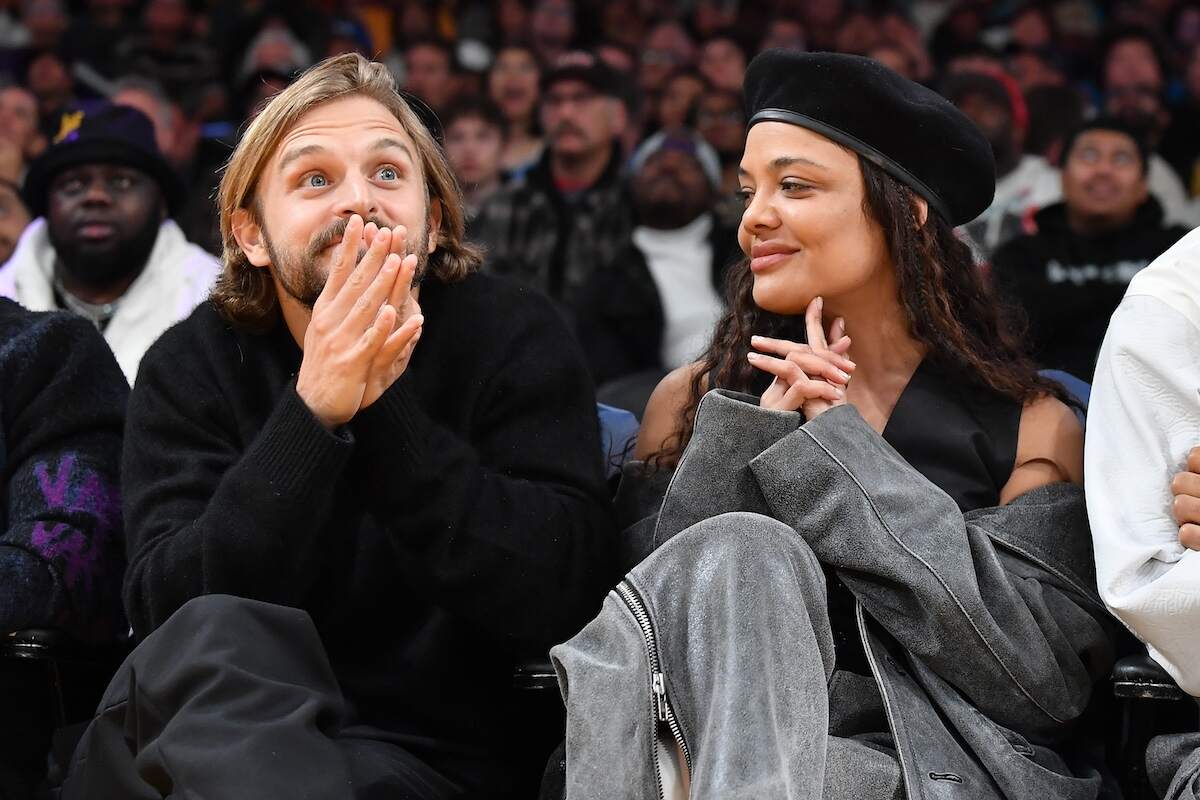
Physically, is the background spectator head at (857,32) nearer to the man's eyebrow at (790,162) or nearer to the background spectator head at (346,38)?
the background spectator head at (346,38)

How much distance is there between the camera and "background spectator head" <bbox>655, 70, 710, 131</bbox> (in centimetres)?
822

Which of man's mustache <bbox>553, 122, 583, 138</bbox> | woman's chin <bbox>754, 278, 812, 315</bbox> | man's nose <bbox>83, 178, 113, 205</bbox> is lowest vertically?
man's nose <bbox>83, 178, 113, 205</bbox>

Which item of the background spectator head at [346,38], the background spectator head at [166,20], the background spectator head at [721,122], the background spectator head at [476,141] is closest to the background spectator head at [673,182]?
the background spectator head at [721,122]

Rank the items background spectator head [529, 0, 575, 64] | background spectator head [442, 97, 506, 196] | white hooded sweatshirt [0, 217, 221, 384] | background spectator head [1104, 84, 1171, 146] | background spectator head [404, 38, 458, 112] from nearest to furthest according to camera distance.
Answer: white hooded sweatshirt [0, 217, 221, 384] < background spectator head [442, 97, 506, 196] < background spectator head [1104, 84, 1171, 146] < background spectator head [404, 38, 458, 112] < background spectator head [529, 0, 575, 64]

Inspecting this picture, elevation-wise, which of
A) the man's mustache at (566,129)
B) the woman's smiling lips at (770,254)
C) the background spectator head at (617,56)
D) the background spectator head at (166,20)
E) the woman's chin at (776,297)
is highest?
the background spectator head at (166,20)

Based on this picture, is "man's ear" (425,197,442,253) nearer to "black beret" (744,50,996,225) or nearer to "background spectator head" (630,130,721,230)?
"black beret" (744,50,996,225)

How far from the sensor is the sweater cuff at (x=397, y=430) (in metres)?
2.97

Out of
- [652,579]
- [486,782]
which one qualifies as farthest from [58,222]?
[652,579]

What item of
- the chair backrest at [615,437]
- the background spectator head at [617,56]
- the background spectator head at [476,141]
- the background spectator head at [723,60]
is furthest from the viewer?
the background spectator head at [723,60]

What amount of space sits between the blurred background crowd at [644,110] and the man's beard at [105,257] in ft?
1.03

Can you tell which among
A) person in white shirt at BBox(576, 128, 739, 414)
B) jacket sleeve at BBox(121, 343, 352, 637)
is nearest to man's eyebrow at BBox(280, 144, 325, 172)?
jacket sleeve at BBox(121, 343, 352, 637)

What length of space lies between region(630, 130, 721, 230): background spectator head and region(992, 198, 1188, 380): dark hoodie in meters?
1.20

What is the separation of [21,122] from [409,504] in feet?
18.7

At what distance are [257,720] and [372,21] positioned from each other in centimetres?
837
